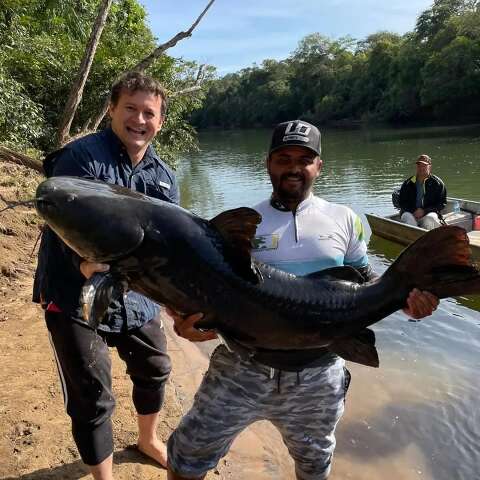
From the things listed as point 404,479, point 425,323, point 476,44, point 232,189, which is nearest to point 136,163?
point 404,479

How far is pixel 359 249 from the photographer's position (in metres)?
3.05

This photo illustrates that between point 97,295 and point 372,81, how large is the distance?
80.1m

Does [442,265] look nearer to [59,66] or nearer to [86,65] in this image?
[86,65]

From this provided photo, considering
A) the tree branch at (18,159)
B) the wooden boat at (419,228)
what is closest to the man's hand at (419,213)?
the wooden boat at (419,228)

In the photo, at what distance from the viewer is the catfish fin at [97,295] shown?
7.42ft

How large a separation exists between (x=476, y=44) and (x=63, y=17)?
156 feet

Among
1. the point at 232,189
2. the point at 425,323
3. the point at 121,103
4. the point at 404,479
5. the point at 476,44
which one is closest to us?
the point at 121,103

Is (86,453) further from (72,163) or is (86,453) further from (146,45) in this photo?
(146,45)

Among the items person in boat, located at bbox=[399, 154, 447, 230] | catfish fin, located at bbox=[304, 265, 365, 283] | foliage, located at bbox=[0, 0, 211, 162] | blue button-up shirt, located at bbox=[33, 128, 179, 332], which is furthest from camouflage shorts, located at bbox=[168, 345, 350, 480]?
foliage, located at bbox=[0, 0, 211, 162]

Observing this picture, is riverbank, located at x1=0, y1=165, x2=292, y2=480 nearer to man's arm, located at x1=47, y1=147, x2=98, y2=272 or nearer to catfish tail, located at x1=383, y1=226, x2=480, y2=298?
man's arm, located at x1=47, y1=147, x2=98, y2=272

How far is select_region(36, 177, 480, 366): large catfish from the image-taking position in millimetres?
2314

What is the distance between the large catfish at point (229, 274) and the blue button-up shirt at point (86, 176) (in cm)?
62

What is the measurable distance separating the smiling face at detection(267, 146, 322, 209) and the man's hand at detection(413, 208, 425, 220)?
10.8 m

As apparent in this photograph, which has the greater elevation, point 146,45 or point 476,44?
point 476,44
